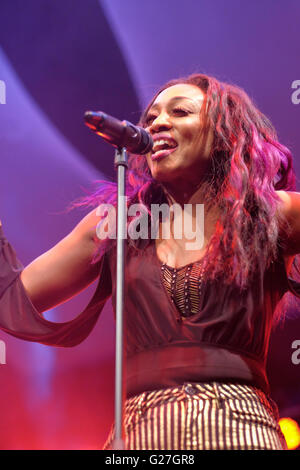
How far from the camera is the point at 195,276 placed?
1520 mm

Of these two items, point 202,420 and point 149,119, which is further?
point 149,119

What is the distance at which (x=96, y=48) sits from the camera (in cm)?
240

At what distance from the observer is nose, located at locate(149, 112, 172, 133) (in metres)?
1.67

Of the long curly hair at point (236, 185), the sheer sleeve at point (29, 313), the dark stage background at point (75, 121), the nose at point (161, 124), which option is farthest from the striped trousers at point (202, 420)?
the dark stage background at point (75, 121)

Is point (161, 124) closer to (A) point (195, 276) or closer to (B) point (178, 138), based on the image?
(B) point (178, 138)

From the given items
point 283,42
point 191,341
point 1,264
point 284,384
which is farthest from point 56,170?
point 284,384

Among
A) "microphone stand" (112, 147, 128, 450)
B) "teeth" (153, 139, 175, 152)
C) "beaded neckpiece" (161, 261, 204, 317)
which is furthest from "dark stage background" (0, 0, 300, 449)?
"microphone stand" (112, 147, 128, 450)

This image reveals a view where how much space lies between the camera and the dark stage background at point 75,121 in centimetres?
224

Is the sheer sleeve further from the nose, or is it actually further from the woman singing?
the nose

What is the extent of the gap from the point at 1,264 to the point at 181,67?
1.06m

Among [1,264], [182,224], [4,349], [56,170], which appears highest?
[56,170]

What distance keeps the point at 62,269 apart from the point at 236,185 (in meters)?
0.58

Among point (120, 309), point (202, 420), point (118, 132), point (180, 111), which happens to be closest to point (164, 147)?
point (180, 111)

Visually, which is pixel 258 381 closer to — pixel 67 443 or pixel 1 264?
pixel 1 264
